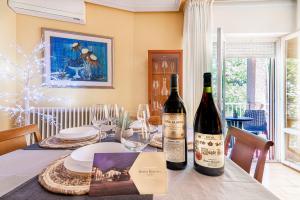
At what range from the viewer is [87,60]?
2457 mm

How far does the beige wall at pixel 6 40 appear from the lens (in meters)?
1.99

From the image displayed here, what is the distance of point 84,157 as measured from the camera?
64cm

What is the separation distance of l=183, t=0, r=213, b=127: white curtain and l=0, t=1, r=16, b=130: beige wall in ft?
7.59

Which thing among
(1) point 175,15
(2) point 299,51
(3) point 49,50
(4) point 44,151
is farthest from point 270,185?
(3) point 49,50

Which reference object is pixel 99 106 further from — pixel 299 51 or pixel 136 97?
pixel 299 51

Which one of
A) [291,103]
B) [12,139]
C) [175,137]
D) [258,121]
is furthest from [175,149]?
[258,121]

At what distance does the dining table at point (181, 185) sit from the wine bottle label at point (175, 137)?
6 centimetres

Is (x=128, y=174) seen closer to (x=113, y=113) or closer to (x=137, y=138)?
(x=137, y=138)

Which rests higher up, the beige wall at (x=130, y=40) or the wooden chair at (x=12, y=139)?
the beige wall at (x=130, y=40)

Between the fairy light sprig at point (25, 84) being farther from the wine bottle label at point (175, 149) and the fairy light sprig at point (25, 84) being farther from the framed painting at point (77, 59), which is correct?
the wine bottle label at point (175, 149)

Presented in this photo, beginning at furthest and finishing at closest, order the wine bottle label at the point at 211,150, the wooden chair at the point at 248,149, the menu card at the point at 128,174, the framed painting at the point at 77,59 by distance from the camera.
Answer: the framed painting at the point at 77,59
the wooden chair at the point at 248,149
the wine bottle label at the point at 211,150
the menu card at the point at 128,174

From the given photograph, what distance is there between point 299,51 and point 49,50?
11.6 ft

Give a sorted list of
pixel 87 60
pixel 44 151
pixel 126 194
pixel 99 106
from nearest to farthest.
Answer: pixel 126 194 → pixel 44 151 → pixel 99 106 → pixel 87 60

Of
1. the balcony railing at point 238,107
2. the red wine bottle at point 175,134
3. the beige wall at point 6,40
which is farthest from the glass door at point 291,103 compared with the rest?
the beige wall at point 6,40
